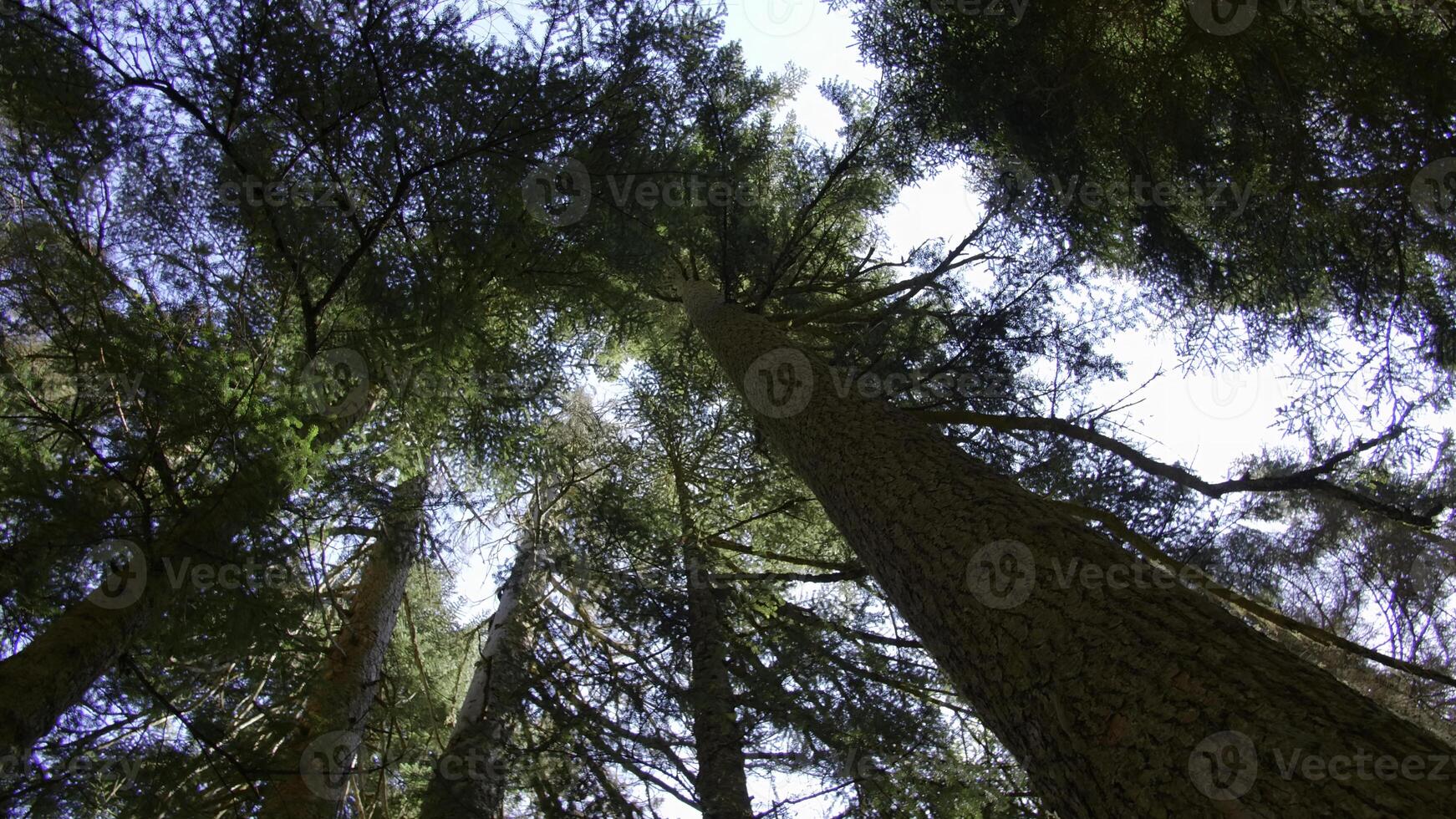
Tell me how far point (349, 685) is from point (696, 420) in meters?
3.91

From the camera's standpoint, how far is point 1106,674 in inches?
85.2

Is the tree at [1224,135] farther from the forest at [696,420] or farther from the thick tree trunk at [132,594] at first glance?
the thick tree trunk at [132,594]

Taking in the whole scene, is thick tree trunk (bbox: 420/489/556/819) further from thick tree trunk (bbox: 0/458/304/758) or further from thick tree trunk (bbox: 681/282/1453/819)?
thick tree trunk (bbox: 681/282/1453/819)

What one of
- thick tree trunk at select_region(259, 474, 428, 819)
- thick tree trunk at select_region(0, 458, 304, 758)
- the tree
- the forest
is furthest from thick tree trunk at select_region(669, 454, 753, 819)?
the tree

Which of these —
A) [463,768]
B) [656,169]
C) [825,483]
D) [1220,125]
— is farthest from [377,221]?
[1220,125]

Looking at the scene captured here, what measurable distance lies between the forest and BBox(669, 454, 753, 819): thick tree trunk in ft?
0.15

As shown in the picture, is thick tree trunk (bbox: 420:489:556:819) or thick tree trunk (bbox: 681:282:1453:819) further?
thick tree trunk (bbox: 420:489:556:819)

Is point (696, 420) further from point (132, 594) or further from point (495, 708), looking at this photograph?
point (132, 594)

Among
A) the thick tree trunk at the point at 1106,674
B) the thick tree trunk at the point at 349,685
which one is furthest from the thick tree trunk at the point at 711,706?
the thick tree trunk at the point at 1106,674

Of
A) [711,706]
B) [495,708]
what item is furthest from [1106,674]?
[495,708]

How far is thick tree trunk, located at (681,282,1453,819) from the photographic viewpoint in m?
1.67

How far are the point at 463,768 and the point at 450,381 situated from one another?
9.21ft

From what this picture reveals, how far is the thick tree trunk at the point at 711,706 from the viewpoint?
17.4 ft

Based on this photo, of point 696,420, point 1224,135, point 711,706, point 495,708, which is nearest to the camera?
point 711,706
